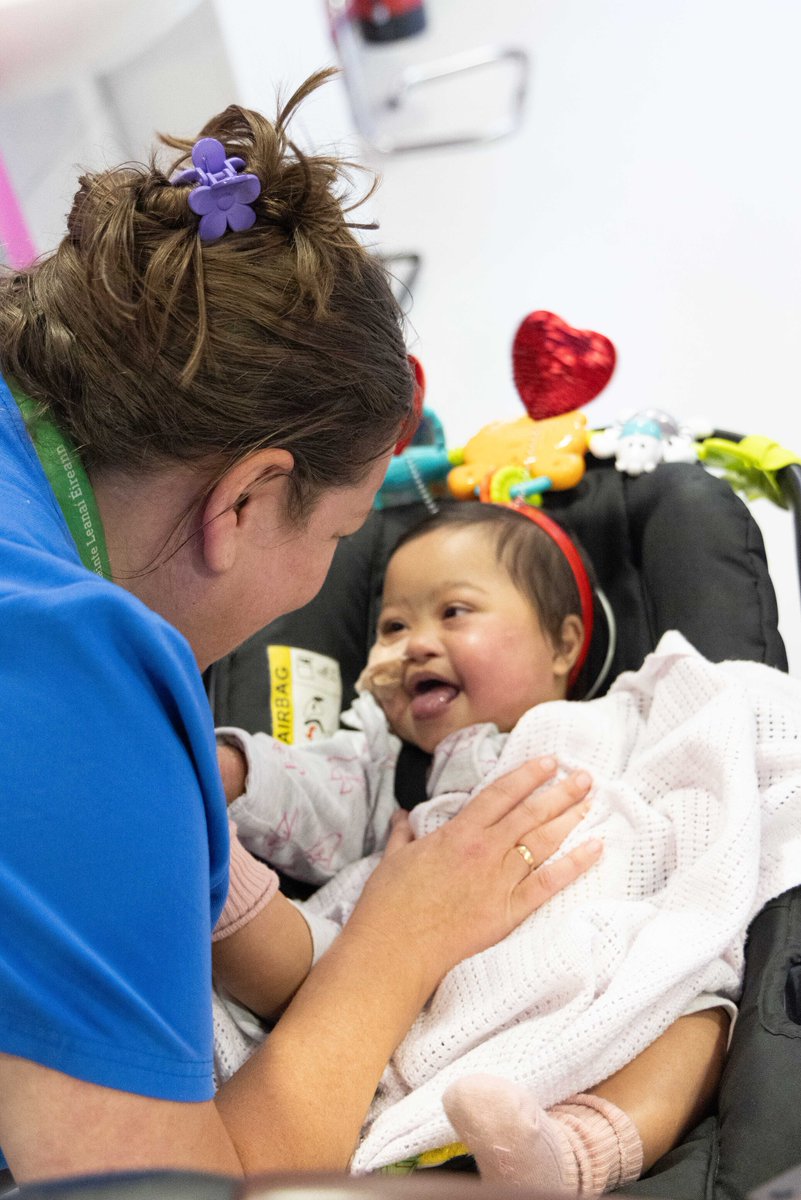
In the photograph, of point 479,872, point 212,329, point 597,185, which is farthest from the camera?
point 597,185

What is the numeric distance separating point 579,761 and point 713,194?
220 cm

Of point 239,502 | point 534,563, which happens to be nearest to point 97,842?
point 239,502

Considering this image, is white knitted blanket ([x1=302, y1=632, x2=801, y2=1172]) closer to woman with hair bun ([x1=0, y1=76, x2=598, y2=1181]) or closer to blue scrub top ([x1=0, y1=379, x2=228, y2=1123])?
woman with hair bun ([x1=0, y1=76, x2=598, y2=1181])

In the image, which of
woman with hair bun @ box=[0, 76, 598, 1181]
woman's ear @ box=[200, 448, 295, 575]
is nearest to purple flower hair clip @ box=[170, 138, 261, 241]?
woman with hair bun @ box=[0, 76, 598, 1181]

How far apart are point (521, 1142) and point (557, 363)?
104cm

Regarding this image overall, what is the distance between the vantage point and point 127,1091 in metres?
0.72

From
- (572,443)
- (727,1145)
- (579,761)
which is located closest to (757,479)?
(572,443)

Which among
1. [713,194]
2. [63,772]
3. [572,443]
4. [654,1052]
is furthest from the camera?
[713,194]

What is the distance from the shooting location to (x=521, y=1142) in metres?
0.93

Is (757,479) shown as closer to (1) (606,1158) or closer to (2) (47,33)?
(1) (606,1158)

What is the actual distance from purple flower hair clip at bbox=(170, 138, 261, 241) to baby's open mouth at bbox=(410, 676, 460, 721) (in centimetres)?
73

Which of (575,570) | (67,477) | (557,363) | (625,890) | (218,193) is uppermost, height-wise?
(218,193)

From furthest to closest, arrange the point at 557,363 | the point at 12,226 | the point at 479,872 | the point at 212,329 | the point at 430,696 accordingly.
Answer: the point at 12,226
the point at 557,363
the point at 430,696
the point at 479,872
the point at 212,329

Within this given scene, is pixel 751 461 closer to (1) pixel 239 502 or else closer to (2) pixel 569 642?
(2) pixel 569 642
